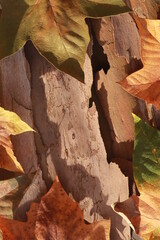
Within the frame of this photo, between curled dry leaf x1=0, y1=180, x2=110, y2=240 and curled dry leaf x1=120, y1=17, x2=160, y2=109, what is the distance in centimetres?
21

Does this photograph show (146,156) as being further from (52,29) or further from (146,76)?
(52,29)

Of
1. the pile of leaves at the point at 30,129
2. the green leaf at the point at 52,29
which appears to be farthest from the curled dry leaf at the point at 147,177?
the green leaf at the point at 52,29

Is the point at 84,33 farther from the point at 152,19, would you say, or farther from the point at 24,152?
the point at 24,152

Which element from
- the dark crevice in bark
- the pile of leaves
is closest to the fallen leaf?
the pile of leaves

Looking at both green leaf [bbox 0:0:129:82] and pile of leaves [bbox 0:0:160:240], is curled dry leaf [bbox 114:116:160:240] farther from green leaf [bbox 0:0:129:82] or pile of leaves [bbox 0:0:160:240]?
green leaf [bbox 0:0:129:82]

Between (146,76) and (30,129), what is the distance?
209 millimetres

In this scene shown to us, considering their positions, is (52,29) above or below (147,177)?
above

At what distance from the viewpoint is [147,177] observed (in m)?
0.77

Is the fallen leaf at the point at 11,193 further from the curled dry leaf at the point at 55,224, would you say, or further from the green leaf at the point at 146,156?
the green leaf at the point at 146,156

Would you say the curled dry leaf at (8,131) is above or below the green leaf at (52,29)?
below

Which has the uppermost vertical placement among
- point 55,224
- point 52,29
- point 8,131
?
point 52,29

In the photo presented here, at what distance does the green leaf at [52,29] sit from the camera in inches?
29.4

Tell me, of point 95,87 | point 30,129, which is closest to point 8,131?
point 30,129

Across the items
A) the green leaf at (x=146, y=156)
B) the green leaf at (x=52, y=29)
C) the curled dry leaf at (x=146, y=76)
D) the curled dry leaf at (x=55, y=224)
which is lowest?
the curled dry leaf at (x=55, y=224)
